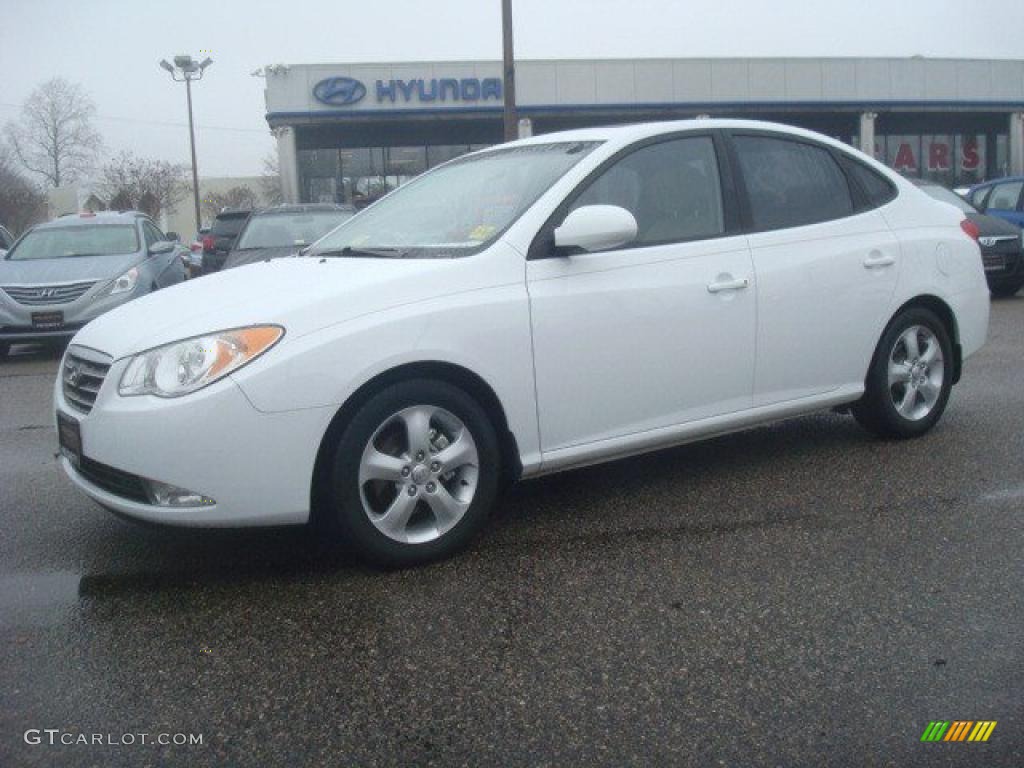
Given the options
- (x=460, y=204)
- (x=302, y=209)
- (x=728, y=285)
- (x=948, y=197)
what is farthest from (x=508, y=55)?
(x=728, y=285)

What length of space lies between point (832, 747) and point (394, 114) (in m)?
30.0

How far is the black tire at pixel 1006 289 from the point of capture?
14.2 meters

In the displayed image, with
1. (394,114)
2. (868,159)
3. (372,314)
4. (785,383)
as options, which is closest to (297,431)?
(372,314)

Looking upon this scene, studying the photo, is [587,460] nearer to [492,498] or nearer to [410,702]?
[492,498]

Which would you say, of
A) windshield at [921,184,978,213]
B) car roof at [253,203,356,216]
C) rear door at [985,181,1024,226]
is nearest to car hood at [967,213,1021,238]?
windshield at [921,184,978,213]

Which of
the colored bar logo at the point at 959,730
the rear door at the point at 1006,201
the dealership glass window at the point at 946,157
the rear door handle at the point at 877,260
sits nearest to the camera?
the colored bar logo at the point at 959,730

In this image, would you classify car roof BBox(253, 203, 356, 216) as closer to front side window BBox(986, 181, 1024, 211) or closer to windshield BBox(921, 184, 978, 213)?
windshield BBox(921, 184, 978, 213)

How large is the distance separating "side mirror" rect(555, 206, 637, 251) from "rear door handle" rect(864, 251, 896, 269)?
5.35 ft

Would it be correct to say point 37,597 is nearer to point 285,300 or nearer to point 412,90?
point 285,300

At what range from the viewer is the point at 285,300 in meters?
3.81

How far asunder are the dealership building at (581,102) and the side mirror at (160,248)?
18769 mm

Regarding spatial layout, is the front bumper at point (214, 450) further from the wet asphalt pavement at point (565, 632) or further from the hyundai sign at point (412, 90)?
the hyundai sign at point (412, 90)

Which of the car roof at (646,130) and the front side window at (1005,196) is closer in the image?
the car roof at (646,130)

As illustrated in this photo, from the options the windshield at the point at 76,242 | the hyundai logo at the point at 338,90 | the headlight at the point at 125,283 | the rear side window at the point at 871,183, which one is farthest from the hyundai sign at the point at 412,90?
the rear side window at the point at 871,183
